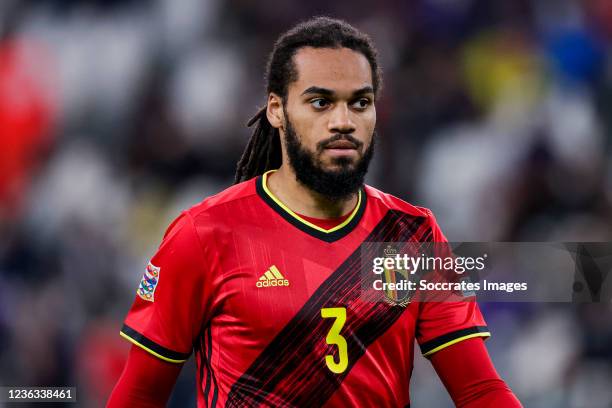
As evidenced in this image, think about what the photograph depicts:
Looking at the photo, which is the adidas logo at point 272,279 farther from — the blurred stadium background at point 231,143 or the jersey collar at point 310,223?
the blurred stadium background at point 231,143

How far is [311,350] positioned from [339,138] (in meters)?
0.64

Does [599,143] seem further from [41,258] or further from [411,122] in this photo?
[41,258]

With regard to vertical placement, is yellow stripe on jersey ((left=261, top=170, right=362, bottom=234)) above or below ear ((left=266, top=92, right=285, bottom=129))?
below

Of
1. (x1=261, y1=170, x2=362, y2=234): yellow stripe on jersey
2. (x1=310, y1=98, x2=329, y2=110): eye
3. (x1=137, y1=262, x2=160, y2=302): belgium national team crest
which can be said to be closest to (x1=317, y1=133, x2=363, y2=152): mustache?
(x1=310, y1=98, x2=329, y2=110): eye

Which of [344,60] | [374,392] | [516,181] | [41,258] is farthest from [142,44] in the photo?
[374,392]

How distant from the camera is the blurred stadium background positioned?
5.31 meters

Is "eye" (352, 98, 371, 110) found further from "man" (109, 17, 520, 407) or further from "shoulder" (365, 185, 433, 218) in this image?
"shoulder" (365, 185, 433, 218)

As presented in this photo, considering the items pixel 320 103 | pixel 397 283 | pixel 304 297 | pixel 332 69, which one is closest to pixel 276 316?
pixel 304 297

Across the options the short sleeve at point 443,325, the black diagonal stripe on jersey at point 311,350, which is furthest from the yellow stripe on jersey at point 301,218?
the short sleeve at point 443,325

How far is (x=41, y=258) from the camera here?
5484 millimetres

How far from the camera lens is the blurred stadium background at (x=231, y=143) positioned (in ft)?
17.4

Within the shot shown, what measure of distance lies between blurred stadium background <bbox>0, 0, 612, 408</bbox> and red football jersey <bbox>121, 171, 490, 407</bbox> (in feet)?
7.90

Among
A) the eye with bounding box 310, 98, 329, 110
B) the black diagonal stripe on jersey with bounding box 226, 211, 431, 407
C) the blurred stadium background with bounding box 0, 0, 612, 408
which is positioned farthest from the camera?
the blurred stadium background with bounding box 0, 0, 612, 408

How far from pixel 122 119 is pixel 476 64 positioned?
2236 mm
